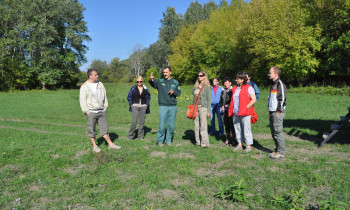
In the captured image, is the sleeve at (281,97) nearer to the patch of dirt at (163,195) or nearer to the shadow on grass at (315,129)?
the shadow on grass at (315,129)

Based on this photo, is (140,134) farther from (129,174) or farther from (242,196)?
(242,196)

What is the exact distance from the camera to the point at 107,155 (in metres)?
6.09

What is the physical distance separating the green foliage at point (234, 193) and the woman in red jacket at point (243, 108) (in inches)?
100

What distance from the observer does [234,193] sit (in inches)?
151

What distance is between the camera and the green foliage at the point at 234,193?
12.5ft

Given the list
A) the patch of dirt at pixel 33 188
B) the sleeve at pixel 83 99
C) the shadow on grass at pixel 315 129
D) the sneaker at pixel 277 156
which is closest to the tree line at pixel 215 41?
the shadow on grass at pixel 315 129

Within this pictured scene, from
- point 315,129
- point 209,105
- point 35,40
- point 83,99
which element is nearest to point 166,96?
point 209,105

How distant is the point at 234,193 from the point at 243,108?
2.91 metres

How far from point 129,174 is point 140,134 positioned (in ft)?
10.8

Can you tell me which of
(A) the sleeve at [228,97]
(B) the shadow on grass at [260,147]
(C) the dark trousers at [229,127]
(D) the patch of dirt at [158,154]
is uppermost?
(A) the sleeve at [228,97]

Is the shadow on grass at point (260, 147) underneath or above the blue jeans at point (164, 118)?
underneath

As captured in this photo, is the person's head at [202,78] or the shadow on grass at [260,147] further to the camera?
the person's head at [202,78]

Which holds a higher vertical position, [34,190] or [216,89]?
[216,89]

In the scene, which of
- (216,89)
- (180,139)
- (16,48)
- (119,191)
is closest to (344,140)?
(216,89)
